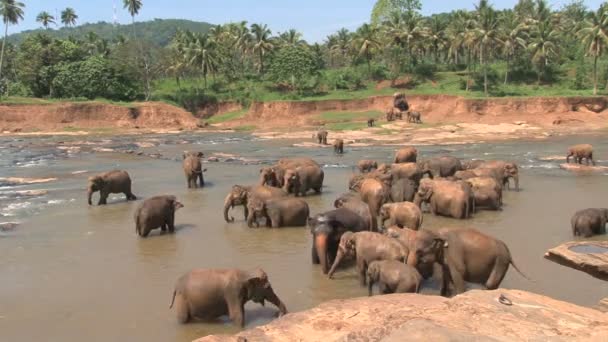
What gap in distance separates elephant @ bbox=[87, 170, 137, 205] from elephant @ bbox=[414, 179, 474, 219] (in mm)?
9116

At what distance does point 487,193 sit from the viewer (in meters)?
15.9

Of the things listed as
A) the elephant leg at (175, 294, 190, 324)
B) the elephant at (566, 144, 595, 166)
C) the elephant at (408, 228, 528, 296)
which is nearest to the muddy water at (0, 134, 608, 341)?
the elephant leg at (175, 294, 190, 324)

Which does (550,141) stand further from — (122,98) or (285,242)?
(122,98)

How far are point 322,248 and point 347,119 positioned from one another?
47.3 meters

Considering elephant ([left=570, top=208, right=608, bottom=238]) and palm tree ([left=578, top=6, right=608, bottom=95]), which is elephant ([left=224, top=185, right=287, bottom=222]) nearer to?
elephant ([left=570, top=208, right=608, bottom=238])

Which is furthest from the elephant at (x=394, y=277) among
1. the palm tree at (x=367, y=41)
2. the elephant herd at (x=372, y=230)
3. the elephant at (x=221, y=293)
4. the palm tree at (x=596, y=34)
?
the palm tree at (x=367, y=41)

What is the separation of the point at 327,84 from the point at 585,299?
63.7 m

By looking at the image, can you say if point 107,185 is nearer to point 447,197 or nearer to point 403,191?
point 403,191

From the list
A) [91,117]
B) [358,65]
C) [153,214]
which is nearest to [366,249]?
[153,214]

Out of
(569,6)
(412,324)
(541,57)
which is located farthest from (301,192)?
(569,6)

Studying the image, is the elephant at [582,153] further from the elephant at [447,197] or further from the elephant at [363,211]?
the elephant at [363,211]

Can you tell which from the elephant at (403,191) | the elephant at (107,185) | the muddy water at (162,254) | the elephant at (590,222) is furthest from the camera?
the elephant at (107,185)

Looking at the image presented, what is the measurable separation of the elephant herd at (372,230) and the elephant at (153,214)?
2 cm

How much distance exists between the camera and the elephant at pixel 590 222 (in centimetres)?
1264
